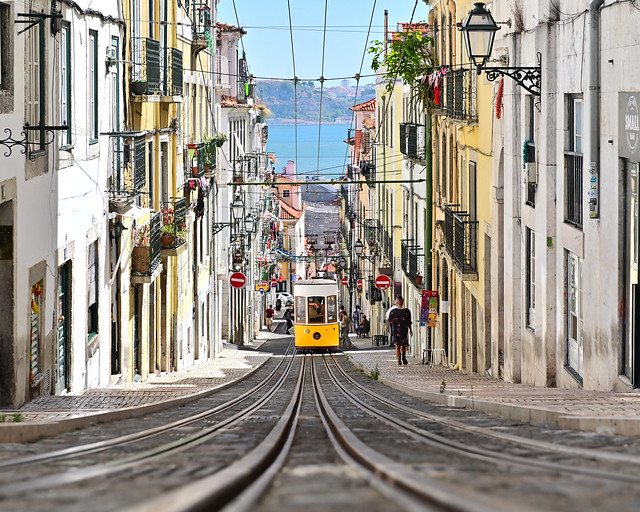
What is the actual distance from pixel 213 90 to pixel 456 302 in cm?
1484

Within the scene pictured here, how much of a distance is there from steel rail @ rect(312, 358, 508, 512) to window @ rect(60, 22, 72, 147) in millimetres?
6647

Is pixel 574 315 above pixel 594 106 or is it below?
below

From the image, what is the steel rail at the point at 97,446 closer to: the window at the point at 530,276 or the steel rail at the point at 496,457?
the steel rail at the point at 496,457

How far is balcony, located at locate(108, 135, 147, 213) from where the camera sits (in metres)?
15.8

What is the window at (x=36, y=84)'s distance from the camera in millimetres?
10423

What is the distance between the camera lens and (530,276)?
15.0m

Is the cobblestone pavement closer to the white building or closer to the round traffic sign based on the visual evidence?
the white building

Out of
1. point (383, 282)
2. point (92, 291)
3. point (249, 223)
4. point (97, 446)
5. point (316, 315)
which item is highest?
point (249, 223)

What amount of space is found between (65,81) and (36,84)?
1.66 m

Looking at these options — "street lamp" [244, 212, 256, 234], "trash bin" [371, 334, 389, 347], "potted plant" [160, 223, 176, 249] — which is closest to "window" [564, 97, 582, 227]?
"potted plant" [160, 223, 176, 249]

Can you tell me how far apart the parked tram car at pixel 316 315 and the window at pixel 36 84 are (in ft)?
78.3

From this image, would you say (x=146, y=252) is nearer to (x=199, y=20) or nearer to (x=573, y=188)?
(x=573, y=188)

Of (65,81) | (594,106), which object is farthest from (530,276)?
(65,81)

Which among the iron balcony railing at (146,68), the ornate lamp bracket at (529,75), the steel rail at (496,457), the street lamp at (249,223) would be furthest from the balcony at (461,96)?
the street lamp at (249,223)
